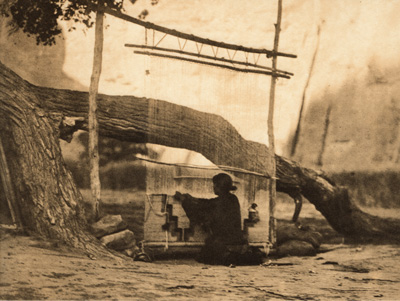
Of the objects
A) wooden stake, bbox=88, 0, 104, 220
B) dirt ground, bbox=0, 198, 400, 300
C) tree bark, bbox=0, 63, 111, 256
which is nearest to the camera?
dirt ground, bbox=0, 198, 400, 300

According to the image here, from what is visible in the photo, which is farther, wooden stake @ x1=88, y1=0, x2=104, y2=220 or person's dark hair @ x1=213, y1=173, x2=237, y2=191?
person's dark hair @ x1=213, y1=173, x2=237, y2=191

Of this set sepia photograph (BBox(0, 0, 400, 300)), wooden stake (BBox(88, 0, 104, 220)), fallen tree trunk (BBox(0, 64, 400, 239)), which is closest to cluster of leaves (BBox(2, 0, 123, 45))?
sepia photograph (BBox(0, 0, 400, 300))

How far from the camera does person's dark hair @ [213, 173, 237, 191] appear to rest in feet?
15.8

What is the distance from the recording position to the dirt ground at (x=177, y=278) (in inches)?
154

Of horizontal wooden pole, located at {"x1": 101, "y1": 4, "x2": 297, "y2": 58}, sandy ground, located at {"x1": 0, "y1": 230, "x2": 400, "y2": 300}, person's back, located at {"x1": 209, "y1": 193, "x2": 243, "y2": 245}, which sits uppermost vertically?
horizontal wooden pole, located at {"x1": 101, "y1": 4, "x2": 297, "y2": 58}

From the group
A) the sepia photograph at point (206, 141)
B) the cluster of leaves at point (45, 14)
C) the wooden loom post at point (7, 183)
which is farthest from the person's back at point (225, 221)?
the cluster of leaves at point (45, 14)

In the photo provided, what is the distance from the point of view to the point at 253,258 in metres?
4.80

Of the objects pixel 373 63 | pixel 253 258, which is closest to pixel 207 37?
pixel 373 63

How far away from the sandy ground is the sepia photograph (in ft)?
0.08

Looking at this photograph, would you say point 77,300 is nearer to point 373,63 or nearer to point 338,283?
point 338,283

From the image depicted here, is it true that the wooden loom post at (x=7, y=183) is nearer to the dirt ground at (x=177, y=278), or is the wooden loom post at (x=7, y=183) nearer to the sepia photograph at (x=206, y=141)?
the sepia photograph at (x=206, y=141)

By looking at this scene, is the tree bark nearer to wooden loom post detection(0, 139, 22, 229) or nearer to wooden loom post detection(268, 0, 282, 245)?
wooden loom post detection(0, 139, 22, 229)

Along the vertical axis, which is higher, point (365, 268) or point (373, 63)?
point (373, 63)

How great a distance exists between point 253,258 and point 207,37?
76.1 inches
